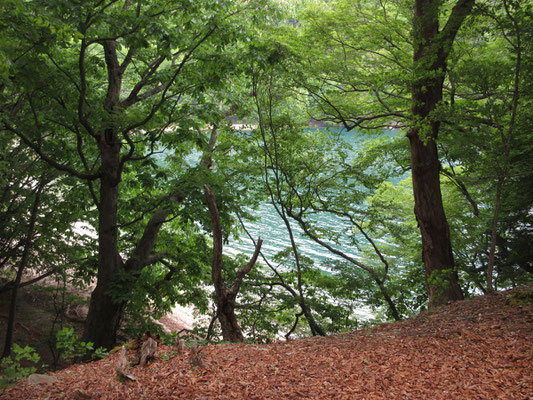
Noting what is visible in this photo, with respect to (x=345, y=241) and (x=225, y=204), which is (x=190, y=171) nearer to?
(x=225, y=204)

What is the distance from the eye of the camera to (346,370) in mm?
3580

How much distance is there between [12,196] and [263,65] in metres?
6.09

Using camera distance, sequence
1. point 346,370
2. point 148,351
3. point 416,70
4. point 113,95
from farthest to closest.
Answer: point 113,95 < point 416,70 < point 148,351 < point 346,370

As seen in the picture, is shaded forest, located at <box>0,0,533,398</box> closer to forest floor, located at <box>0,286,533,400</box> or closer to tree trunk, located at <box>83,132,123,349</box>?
tree trunk, located at <box>83,132,123,349</box>

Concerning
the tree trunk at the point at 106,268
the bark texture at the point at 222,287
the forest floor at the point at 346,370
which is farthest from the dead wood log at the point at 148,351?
the tree trunk at the point at 106,268

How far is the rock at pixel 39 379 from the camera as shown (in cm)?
360

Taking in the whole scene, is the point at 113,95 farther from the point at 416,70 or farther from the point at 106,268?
the point at 416,70

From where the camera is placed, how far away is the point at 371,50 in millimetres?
7461

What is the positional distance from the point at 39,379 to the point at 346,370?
2881 mm

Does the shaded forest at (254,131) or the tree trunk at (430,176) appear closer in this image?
the shaded forest at (254,131)

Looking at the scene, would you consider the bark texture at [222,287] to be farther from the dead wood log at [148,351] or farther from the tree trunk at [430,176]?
the tree trunk at [430,176]

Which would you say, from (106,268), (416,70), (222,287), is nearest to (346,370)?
(222,287)

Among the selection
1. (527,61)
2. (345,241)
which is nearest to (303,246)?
(345,241)

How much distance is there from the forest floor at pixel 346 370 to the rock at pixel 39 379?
8cm
